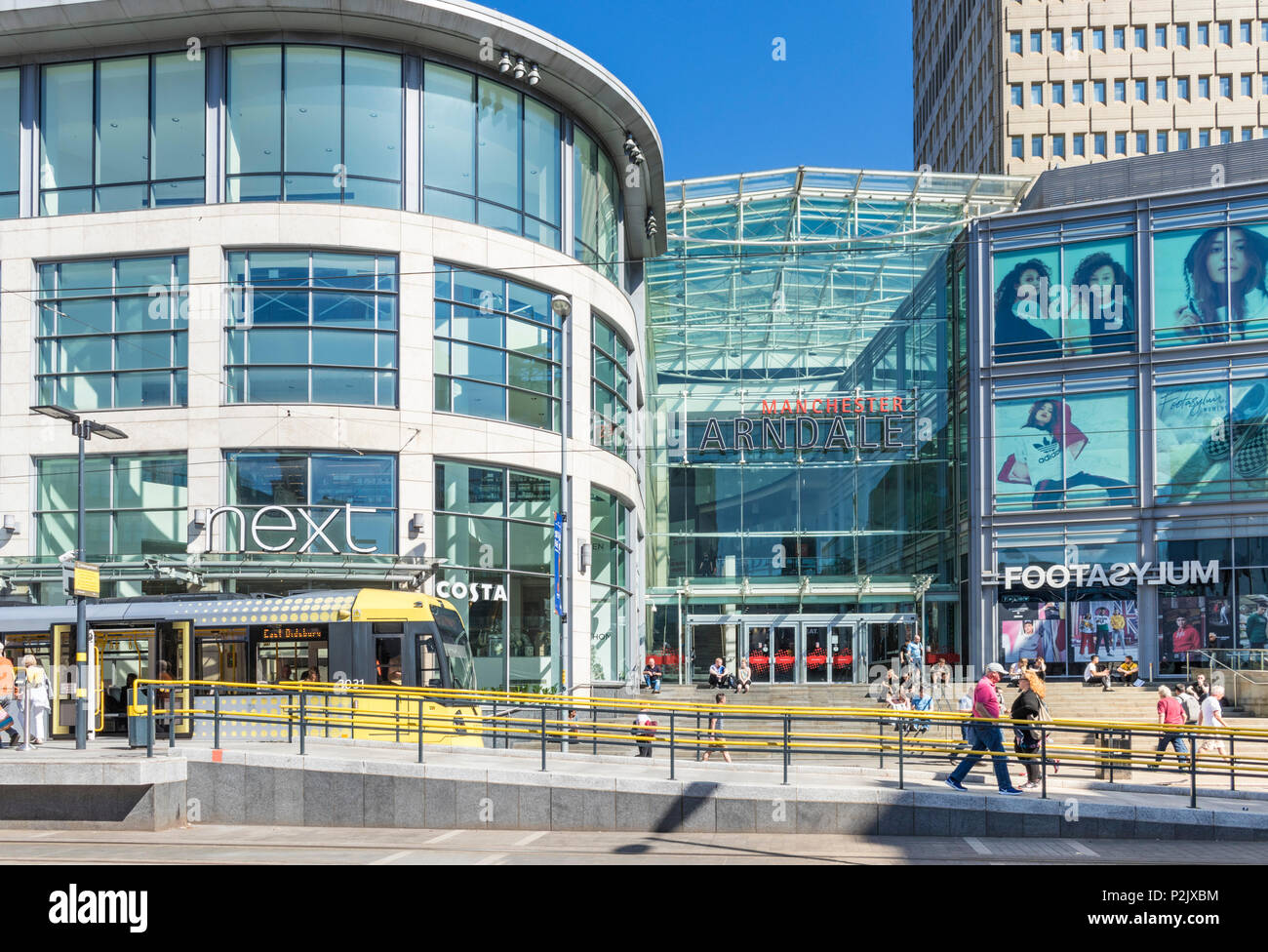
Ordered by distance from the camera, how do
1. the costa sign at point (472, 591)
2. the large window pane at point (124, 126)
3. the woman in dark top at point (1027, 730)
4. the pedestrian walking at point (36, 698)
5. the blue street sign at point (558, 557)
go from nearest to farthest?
1. the woman in dark top at point (1027, 730)
2. the pedestrian walking at point (36, 698)
3. the blue street sign at point (558, 557)
4. the costa sign at point (472, 591)
5. the large window pane at point (124, 126)

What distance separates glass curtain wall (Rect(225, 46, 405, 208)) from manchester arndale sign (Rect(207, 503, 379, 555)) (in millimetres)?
7664

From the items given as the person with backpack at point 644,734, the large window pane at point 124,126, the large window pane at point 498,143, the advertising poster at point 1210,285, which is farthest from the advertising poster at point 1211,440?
the large window pane at point 124,126

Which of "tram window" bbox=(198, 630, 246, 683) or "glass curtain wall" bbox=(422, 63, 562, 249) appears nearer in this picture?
"tram window" bbox=(198, 630, 246, 683)

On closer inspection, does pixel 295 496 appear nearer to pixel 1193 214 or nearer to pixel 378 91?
pixel 378 91

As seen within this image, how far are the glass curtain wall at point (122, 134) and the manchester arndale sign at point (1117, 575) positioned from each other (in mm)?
26992

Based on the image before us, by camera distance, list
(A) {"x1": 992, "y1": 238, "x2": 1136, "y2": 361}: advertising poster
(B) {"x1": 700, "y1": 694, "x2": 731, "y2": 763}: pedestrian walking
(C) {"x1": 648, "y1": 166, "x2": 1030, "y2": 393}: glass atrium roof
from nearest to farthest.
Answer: (B) {"x1": 700, "y1": 694, "x2": 731, "y2": 763}: pedestrian walking
(A) {"x1": 992, "y1": 238, "x2": 1136, "y2": 361}: advertising poster
(C) {"x1": 648, "y1": 166, "x2": 1030, "y2": 393}: glass atrium roof

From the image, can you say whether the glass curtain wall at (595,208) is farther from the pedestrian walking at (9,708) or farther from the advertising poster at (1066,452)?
the pedestrian walking at (9,708)

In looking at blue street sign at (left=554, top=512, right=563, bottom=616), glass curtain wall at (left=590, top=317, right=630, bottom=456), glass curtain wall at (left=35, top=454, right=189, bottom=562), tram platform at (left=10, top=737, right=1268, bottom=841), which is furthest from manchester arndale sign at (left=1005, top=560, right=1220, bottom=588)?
glass curtain wall at (left=35, top=454, right=189, bottom=562)

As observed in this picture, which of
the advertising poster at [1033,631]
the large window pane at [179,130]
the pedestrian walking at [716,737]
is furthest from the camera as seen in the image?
the advertising poster at [1033,631]

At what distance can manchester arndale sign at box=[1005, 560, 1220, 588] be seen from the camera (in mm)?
38500

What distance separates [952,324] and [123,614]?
30590 millimetres

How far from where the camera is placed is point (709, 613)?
4638cm

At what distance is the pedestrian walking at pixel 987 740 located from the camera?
52.9 feet

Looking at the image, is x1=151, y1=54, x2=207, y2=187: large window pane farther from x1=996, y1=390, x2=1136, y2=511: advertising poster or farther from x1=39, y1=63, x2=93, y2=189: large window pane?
x1=996, y1=390, x2=1136, y2=511: advertising poster
